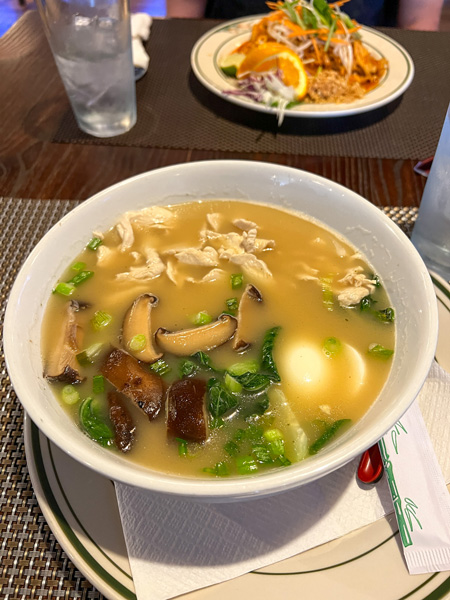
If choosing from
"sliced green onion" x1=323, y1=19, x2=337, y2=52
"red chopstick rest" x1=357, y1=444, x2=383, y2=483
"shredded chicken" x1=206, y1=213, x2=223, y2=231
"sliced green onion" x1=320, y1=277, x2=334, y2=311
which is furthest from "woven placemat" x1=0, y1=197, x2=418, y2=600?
"sliced green onion" x1=323, y1=19, x2=337, y2=52

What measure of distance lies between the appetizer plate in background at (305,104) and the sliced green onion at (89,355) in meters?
1.85

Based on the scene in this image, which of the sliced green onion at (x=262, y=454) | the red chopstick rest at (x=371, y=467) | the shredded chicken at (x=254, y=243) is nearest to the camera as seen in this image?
the sliced green onion at (x=262, y=454)

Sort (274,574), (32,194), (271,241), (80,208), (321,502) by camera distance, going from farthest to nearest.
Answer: (32,194) → (271,241) → (80,208) → (321,502) → (274,574)

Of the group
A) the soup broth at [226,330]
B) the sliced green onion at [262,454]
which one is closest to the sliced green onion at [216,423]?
the soup broth at [226,330]

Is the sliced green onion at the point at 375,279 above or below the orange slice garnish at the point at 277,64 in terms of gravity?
below

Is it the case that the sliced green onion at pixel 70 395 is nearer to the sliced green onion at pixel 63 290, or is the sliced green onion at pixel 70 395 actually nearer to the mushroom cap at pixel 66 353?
the mushroom cap at pixel 66 353

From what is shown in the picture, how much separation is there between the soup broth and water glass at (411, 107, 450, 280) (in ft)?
1.41

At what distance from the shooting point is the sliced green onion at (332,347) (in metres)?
1.45

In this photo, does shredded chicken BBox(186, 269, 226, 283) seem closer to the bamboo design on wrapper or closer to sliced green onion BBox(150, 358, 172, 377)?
sliced green onion BBox(150, 358, 172, 377)

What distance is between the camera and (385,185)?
2.39 m

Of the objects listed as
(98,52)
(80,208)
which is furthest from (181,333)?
(98,52)

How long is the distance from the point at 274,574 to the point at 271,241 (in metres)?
1.07

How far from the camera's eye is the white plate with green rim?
1.09 m

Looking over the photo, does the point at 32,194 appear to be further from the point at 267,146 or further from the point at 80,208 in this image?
the point at 267,146
